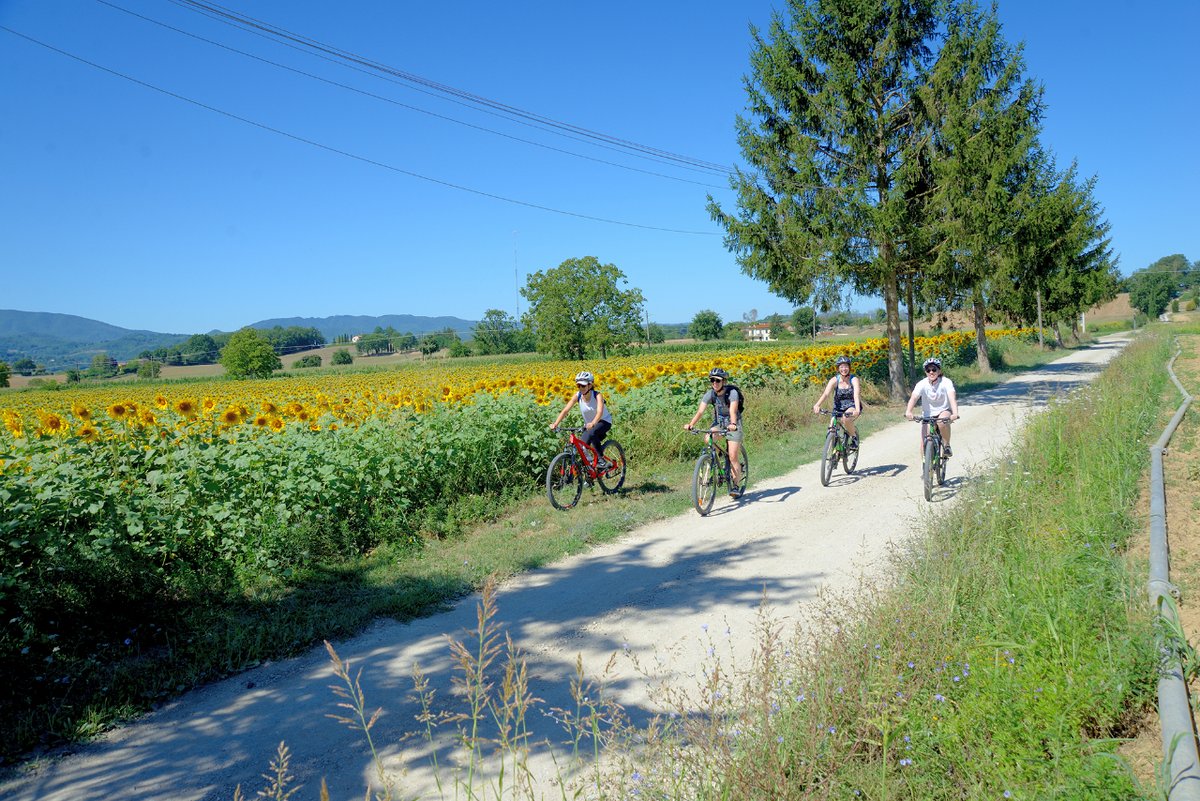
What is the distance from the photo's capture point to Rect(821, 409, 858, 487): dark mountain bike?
10.0 meters

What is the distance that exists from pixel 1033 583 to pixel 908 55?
19.1 m

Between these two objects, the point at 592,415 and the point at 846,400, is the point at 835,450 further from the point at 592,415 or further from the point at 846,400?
the point at 592,415

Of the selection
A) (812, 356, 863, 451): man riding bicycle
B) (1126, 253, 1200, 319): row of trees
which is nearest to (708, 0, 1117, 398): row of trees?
(812, 356, 863, 451): man riding bicycle

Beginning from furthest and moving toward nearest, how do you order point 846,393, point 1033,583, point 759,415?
point 759,415
point 846,393
point 1033,583

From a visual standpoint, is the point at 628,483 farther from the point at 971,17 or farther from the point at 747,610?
the point at 971,17

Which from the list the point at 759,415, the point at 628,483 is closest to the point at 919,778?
the point at 628,483

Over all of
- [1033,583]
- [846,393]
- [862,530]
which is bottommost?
[862,530]

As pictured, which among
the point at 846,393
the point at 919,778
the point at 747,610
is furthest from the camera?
the point at 846,393

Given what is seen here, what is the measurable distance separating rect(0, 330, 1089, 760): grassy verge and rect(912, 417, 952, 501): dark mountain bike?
2.57 m

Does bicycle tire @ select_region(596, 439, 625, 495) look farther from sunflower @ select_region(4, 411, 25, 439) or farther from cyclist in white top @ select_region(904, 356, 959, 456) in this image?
sunflower @ select_region(4, 411, 25, 439)

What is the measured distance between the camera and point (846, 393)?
10.5 meters

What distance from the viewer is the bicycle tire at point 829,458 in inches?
394

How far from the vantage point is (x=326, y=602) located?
6113 millimetres

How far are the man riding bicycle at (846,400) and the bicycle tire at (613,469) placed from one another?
2.99 metres
